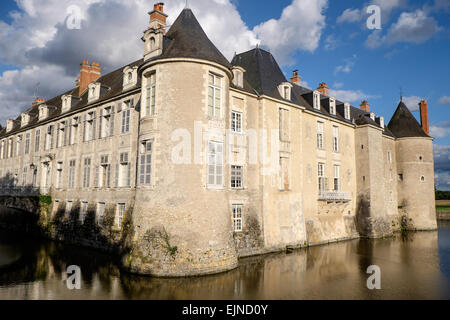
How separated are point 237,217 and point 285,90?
8.99 metres

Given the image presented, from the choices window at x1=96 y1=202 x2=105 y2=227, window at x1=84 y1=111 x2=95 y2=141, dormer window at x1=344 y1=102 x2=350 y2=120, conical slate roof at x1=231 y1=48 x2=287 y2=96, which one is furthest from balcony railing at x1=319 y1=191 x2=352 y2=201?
window at x1=84 y1=111 x2=95 y2=141

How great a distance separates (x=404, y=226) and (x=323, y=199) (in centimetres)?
1389

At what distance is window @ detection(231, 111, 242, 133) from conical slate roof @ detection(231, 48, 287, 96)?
2.33 m

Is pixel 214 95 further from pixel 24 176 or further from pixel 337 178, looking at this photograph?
pixel 24 176

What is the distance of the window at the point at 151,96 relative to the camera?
14.6m

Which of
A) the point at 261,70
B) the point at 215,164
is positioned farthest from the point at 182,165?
the point at 261,70

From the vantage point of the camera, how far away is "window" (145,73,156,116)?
47.8 feet

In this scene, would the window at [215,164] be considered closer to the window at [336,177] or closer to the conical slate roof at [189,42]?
the conical slate roof at [189,42]

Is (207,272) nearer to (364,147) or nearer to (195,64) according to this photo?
(195,64)

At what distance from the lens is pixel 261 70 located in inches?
806

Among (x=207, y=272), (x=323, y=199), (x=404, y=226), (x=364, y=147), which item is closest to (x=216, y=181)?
(x=207, y=272)
